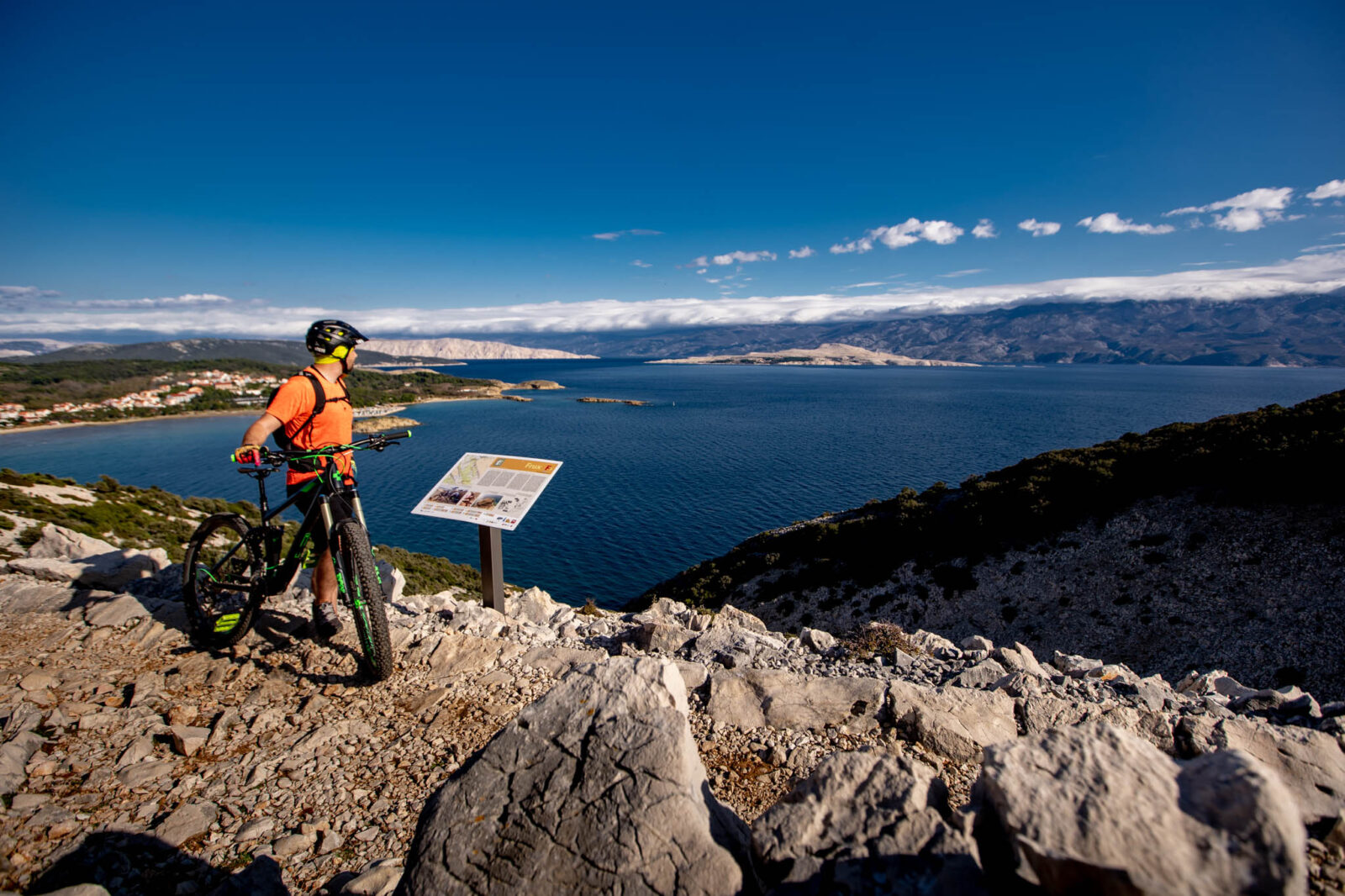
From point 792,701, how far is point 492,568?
435 cm

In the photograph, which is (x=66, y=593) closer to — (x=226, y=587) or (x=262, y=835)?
(x=226, y=587)

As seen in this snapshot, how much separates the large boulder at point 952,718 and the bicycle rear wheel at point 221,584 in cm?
635

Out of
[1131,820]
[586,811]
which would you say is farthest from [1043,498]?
[586,811]

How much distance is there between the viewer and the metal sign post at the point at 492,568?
23.8ft

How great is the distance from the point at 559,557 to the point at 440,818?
1170 inches

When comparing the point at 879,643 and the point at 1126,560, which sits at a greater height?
the point at 879,643

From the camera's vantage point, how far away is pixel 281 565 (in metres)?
5.61

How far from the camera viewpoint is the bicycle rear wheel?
5.71m

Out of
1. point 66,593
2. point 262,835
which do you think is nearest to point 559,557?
point 66,593

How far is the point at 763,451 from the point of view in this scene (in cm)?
6053

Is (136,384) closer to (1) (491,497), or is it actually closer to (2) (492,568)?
(2) (492,568)

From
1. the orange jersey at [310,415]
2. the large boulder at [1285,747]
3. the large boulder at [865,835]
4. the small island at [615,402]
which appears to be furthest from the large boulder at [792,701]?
the small island at [615,402]

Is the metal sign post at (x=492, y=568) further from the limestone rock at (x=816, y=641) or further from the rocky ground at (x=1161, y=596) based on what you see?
the rocky ground at (x=1161, y=596)

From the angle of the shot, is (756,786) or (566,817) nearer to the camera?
(566,817)
